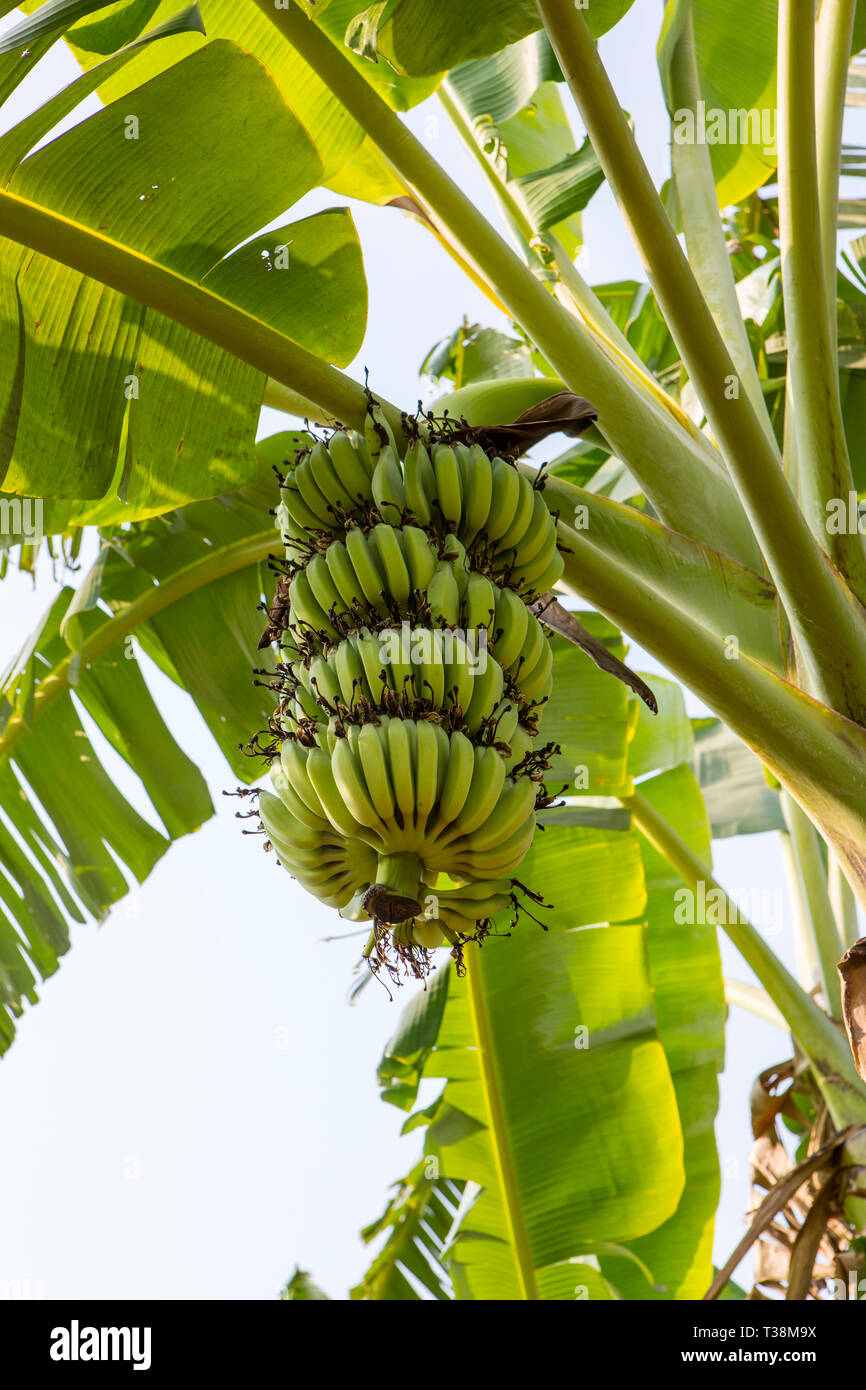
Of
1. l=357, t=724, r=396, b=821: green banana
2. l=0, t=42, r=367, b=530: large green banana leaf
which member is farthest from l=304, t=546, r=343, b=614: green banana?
l=0, t=42, r=367, b=530: large green banana leaf

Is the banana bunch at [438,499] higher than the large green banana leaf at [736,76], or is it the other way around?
the large green banana leaf at [736,76]

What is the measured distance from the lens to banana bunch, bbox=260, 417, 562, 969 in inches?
50.1

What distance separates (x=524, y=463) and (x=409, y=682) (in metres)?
0.65

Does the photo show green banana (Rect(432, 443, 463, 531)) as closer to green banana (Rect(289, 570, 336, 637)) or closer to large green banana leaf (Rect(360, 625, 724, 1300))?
green banana (Rect(289, 570, 336, 637))

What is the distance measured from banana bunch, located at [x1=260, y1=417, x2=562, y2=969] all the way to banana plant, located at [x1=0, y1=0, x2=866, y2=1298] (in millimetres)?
106

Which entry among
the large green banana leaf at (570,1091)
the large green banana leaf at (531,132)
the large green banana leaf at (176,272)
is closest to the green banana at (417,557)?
the large green banana leaf at (176,272)

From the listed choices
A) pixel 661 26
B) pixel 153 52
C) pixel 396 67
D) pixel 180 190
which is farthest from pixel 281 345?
pixel 661 26

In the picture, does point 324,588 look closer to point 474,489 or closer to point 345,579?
point 345,579

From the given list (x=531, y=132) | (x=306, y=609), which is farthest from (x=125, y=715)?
(x=531, y=132)

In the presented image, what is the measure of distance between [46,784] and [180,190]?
56.1 inches

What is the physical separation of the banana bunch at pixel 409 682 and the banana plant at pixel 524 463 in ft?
0.35

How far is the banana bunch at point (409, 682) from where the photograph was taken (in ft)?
4.17

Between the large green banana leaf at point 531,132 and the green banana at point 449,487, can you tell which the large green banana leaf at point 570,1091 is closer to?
the large green banana leaf at point 531,132

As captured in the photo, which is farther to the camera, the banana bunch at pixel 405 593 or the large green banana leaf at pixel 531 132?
the large green banana leaf at pixel 531 132
